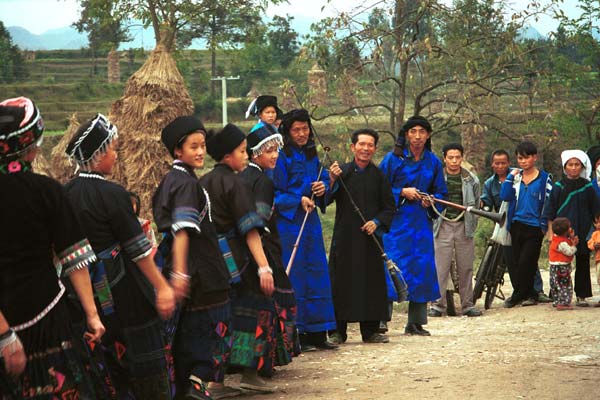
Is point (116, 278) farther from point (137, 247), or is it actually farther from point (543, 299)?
point (543, 299)

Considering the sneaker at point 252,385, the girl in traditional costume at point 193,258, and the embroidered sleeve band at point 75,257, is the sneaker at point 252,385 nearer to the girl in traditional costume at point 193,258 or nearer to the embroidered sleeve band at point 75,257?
the girl in traditional costume at point 193,258

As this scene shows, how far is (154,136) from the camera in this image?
1900cm

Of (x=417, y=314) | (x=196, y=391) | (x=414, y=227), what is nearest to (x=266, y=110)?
(x=414, y=227)

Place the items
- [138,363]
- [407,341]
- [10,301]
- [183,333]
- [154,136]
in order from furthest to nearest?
[154,136] → [407,341] → [183,333] → [138,363] → [10,301]

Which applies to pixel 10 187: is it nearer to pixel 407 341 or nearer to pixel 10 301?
pixel 10 301

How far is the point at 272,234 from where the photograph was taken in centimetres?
774

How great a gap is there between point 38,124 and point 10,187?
300mm

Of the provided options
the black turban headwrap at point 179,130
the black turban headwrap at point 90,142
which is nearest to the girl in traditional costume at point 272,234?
the black turban headwrap at point 179,130

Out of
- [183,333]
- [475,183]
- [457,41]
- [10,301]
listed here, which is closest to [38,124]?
[10,301]

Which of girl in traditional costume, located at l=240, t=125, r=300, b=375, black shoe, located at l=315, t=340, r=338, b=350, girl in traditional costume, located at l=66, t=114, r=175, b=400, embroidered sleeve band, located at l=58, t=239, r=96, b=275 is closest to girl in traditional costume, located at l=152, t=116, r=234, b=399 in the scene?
girl in traditional costume, located at l=66, t=114, r=175, b=400

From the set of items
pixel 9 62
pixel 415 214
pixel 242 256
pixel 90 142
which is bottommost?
pixel 415 214

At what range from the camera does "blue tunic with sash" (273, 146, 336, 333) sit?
29.4 ft

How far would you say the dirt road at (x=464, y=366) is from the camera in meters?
6.89

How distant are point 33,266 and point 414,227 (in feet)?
20.2
